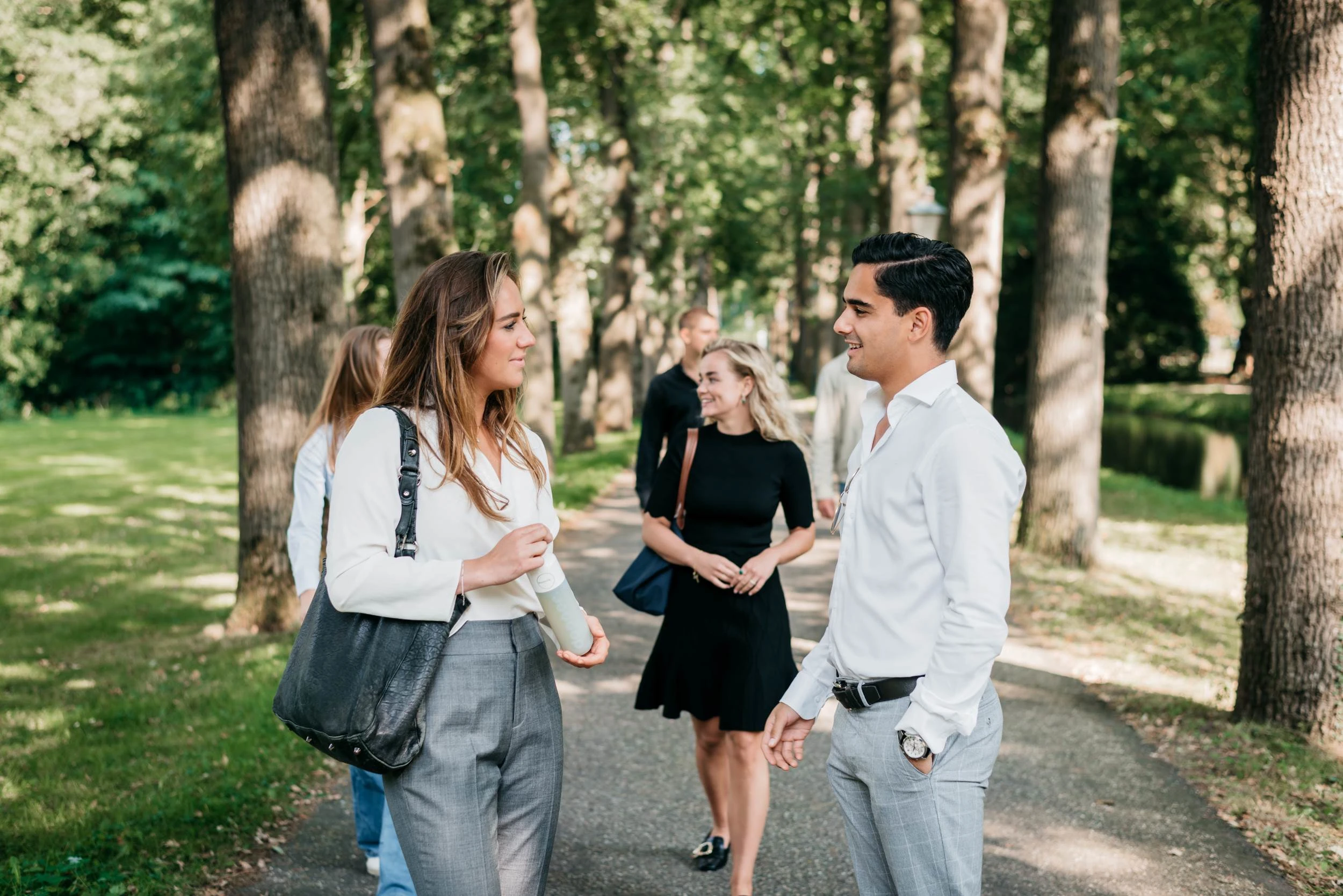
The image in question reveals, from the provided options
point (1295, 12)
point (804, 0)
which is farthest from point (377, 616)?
point (804, 0)

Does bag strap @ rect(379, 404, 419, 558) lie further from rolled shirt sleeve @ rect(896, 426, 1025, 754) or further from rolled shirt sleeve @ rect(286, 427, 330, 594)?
rolled shirt sleeve @ rect(286, 427, 330, 594)

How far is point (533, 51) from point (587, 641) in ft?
49.9

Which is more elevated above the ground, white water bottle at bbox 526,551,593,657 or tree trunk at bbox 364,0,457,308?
tree trunk at bbox 364,0,457,308

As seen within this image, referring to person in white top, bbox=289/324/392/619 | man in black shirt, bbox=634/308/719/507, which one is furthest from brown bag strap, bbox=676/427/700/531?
man in black shirt, bbox=634/308/719/507

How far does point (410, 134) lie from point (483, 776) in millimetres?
9492

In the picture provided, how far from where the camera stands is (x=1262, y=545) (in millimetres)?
6250

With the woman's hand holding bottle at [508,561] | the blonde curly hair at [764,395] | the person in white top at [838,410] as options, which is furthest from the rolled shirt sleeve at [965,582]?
the person in white top at [838,410]

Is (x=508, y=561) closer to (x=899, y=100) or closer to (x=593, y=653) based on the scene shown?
(x=593, y=653)

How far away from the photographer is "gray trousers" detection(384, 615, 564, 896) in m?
2.63

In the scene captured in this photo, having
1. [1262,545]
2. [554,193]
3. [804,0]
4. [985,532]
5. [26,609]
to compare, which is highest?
[804,0]

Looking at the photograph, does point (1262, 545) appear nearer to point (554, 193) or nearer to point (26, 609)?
point (26, 609)

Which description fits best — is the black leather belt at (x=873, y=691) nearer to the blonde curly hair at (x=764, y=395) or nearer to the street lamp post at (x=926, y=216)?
the blonde curly hair at (x=764, y=395)

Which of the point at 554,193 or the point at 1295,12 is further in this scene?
the point at 554,193

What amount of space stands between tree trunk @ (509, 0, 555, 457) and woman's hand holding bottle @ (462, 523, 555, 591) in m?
13.9
